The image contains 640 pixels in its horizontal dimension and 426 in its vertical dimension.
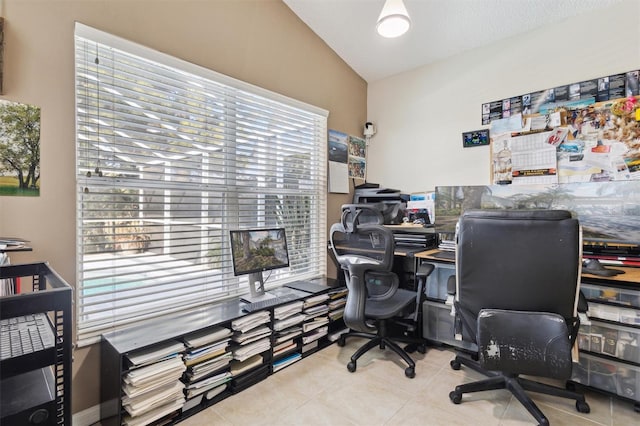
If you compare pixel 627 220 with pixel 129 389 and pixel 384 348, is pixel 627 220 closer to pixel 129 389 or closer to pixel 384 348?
pixel 384 348

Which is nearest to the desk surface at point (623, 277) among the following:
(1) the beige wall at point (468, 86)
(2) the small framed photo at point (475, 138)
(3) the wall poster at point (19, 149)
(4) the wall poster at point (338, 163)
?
(1) the beige wall at point (468, 86)

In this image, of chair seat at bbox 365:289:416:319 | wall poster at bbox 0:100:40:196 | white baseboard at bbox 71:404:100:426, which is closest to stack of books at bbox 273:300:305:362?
chair seat at bbox 365:289:416:319

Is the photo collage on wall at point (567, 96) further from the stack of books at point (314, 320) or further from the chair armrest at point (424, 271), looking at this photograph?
the stack of books at point (314, 320)

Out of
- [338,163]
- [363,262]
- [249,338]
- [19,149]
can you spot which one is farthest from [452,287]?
[19,149]

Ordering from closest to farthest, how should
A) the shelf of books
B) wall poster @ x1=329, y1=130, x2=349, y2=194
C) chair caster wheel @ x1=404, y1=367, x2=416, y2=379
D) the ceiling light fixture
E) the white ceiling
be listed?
1. the shelf of books
2. the ceiling light fixture
3. chair caster wheel @ x1=404, y1=367, x2=416, y2=379
4. the white ceiling
5. wall poster @ x1=329, y1=130, x2=349, y2=194

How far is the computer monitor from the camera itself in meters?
2.12

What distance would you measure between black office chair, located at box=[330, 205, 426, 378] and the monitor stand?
60 centimetres

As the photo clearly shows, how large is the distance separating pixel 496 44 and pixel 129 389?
142 inches

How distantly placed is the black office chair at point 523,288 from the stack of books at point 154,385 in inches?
62.8

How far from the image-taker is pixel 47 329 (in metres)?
0.98

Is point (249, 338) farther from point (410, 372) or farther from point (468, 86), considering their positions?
point (468, 86)

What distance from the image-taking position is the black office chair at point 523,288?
1.45 meters

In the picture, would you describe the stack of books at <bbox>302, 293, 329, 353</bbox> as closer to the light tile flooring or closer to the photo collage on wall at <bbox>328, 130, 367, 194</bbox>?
the light tile flooring

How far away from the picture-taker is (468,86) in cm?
283
